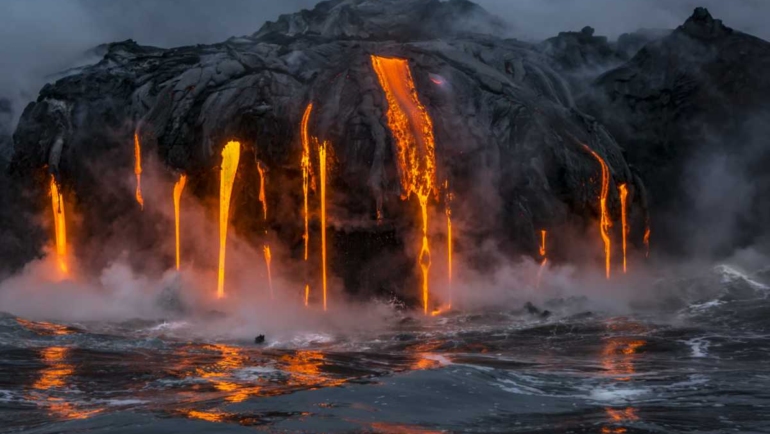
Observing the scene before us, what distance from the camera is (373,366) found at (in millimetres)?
18109

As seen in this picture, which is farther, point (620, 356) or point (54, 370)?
point (620, 356)

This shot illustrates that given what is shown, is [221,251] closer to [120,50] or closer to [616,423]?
[120,50]

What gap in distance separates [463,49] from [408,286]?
1020 cm

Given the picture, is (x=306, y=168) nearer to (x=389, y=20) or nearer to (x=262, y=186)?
(x=262, y=186)

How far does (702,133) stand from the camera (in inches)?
1390

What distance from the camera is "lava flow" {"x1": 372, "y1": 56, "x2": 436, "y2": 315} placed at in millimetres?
28609

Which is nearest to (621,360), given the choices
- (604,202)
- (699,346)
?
(699,346)

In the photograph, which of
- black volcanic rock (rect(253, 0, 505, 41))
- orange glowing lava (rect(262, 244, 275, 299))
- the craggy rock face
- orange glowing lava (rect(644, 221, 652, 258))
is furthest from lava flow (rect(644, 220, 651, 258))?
orange glowing lava (rect(262, 244, 275, 299))

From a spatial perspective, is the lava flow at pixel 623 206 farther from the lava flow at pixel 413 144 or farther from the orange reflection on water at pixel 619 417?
the orange reflection on water at pixel 619 417

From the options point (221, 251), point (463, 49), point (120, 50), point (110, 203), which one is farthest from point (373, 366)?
point (120, 50)

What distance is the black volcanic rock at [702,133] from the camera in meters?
35.2

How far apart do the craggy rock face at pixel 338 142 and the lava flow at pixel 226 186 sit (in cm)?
22

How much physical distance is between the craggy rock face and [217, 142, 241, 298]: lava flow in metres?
0.22

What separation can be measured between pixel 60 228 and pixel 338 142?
32.4 ft
